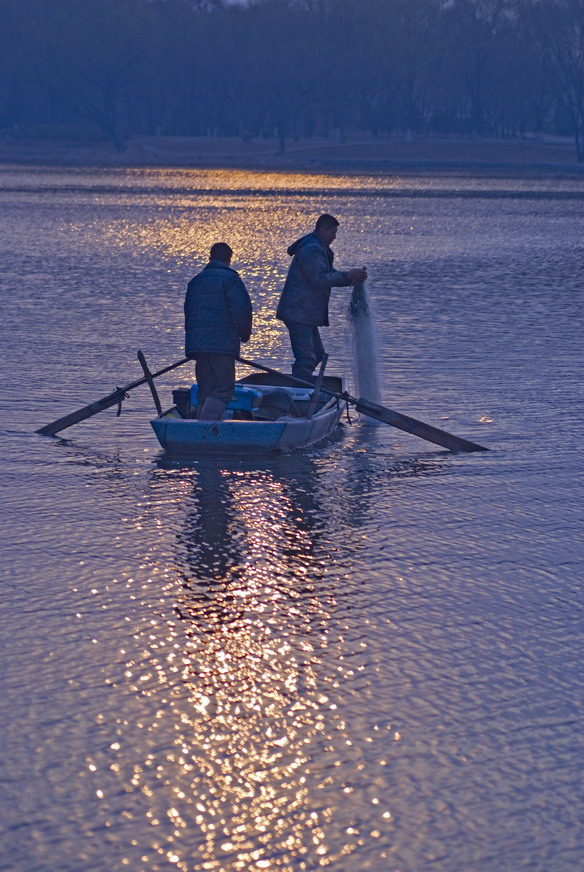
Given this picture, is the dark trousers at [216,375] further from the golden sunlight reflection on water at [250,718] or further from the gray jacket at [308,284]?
the golden sunlight reflection on water at [250,718]

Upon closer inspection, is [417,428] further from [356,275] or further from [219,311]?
[219,311]

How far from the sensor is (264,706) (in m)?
6.33

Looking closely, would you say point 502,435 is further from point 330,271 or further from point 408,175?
point 408,175

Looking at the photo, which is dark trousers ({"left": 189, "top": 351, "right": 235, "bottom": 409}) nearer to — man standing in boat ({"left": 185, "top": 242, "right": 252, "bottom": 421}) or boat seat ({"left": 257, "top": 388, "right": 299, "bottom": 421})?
man standing in boat ({"left": 185, "top": 242, "right": 252, "bottom": 421})

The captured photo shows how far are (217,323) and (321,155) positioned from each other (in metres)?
96.5

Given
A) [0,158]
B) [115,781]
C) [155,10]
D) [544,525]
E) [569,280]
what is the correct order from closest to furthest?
1. [115,781]
2. [544,525]
3. [569,280]
4. [0,158]
5. [155,10]

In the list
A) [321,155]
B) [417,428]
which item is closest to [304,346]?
[417,428]

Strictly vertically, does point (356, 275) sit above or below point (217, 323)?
above

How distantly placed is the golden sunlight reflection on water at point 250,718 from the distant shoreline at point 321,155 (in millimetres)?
88341

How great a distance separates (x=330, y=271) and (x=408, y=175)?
8163 cm

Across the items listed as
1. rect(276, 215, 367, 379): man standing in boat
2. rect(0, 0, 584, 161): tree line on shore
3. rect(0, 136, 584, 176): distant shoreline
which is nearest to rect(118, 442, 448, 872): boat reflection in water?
rect(276, 215, 367, 379): man standing in boat

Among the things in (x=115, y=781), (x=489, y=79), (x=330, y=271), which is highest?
(x=489, y=79)

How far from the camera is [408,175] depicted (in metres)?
92.9

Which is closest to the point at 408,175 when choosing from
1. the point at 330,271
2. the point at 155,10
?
the point at 155,10
